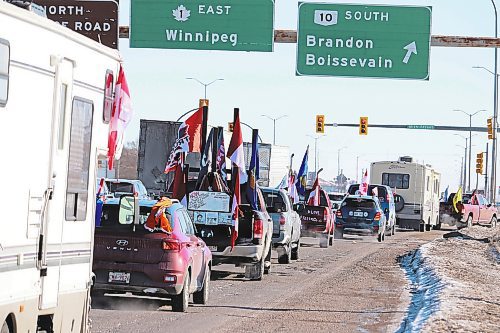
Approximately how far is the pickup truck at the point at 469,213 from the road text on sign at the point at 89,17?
40306mm

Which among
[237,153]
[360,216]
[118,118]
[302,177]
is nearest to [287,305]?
[237,153]

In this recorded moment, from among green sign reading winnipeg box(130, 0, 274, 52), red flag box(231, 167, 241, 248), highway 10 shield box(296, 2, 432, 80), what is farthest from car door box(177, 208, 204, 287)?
highway 10 shield box(296, 2, 432, 80)

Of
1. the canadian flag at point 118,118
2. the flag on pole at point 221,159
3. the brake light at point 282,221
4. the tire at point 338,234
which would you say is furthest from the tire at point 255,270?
the tire at point 338,234

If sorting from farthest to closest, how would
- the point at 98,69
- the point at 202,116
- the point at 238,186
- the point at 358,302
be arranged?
the point at 202,116
the point at 238,186
the point at 358,302
the point at 98,69

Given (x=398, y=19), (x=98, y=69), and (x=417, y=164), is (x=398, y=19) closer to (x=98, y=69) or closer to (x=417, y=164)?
(x=98, y=69)

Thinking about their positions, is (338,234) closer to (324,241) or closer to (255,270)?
(324,241)

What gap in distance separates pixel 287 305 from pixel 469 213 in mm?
41397

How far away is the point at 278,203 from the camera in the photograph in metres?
28.3

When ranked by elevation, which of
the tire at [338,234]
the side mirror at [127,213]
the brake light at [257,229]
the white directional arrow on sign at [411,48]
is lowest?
the tire at [338,234]

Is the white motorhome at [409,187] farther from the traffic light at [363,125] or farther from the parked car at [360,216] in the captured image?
the parked car at [360,216]

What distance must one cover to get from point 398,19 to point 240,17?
3.73m

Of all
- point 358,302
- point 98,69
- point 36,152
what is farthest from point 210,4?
point 36,152

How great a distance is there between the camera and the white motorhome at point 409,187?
54.2 meters

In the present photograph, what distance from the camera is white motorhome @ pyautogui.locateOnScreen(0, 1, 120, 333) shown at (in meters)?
9.25
